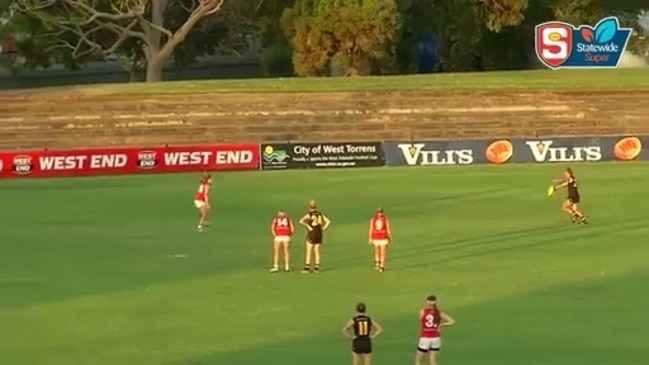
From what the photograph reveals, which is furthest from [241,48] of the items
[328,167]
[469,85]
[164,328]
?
[164,328]

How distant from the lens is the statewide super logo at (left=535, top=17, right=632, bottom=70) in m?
70.4

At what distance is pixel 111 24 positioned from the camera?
7162 cm

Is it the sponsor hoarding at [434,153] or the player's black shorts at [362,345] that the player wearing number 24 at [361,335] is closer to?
the player's black shorts at [362,345]

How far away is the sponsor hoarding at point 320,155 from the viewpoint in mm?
52188

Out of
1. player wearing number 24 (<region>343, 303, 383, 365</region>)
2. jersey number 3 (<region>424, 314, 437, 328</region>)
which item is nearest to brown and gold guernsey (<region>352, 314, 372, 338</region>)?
player wearing number 24 (<region>343, 303, 383, 365</region>)

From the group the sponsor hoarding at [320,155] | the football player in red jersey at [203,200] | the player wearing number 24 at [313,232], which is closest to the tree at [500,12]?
the sponsor hoarding at [320,155]

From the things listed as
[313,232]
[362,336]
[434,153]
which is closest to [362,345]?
[362,336]

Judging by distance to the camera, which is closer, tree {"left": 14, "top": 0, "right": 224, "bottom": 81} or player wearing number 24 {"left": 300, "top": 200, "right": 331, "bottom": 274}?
player wearing number 24 {"left": 300, "top": 200, "right": 331, "bottom": 274}

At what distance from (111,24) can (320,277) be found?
46.8 meters

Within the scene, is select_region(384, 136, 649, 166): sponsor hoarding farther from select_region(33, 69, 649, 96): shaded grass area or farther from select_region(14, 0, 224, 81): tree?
select_region(14, 0, 224, 81): tree

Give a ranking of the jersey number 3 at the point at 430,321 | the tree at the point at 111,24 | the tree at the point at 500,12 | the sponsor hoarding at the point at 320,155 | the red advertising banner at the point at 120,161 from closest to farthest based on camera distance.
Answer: the jersey number 3 at the point at 430,321, the red advertising banner at the point at 120,161, the sponsor hoarding at the point at 320,155, the tree at the point at 111,24, the tree at the point at 500,12

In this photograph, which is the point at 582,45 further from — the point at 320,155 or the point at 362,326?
the point at 362,326

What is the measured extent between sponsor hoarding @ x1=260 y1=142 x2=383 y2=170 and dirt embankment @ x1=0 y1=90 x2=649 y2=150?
3.66m

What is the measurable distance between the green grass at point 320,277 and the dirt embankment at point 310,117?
10.8 meters
